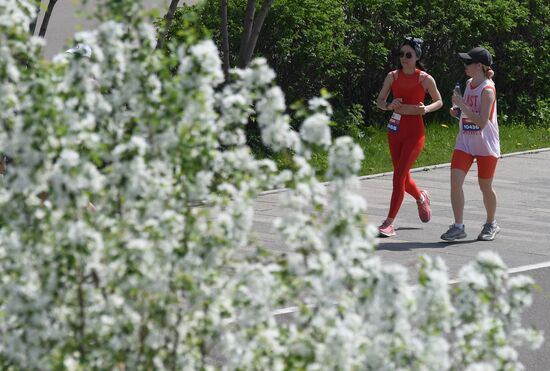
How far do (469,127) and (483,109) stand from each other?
0.23 meters

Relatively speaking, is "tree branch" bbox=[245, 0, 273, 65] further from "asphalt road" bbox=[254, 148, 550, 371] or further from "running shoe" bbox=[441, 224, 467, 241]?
"running shoe" bbox=[441, 224, 467, 241]

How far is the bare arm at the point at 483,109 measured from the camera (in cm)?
1087

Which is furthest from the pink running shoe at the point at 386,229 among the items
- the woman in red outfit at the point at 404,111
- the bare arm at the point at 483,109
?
the bare arm at the point at 483,109

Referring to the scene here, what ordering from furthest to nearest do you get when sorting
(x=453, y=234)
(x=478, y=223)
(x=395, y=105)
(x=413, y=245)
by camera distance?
(x=478, y=223)
(x=395, y=105)
(x=453, y=234)
(x=413, y=245)

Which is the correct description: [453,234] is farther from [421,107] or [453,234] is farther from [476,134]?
[421,107]

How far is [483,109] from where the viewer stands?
35.9 feet

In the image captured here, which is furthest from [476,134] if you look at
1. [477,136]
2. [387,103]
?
[387,103]

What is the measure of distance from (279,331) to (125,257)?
22.5 inches

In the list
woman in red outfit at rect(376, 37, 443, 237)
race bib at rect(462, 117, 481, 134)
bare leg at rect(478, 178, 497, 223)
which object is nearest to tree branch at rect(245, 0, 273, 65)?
woman in red outfit at rect(376, 37, 443, 237)

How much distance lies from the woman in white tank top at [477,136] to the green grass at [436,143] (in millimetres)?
3515

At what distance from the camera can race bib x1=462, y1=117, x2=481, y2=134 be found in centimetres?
1105

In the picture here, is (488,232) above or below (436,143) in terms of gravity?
below

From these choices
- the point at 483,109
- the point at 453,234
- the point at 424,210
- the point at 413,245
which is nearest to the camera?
the point at 483,109

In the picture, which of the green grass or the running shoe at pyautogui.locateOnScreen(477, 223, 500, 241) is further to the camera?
the green grass
